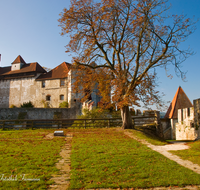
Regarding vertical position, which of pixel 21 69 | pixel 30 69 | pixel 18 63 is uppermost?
pixel 18 63

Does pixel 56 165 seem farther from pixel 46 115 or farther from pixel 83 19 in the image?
pixel 46 115

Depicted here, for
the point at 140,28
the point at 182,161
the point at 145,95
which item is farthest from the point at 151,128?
the point at 182,161

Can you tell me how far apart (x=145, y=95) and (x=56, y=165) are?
9.49m

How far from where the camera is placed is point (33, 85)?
145ft

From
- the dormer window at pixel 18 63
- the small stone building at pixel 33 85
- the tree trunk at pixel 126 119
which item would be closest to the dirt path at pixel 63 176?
the tree trunk at pixel 126 119

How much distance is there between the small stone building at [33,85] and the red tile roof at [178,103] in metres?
13.9

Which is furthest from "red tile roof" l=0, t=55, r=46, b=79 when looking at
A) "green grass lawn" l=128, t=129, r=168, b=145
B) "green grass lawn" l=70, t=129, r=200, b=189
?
"green grass lawn" l=70, t=129, r=200, b=189

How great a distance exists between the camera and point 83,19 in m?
15.1

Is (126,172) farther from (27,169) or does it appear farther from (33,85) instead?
(33,85)

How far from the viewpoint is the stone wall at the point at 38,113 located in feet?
100

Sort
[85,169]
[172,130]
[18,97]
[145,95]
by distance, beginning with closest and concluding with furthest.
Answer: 1. [85,169]
2. [145,95]
3. [172,130]
4. [18,97]

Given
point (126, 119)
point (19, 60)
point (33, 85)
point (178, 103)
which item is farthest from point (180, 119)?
point (19, 60)

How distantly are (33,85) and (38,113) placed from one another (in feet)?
47.7

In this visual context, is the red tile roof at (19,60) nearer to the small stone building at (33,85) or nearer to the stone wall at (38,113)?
the small stone building at (33,85)
